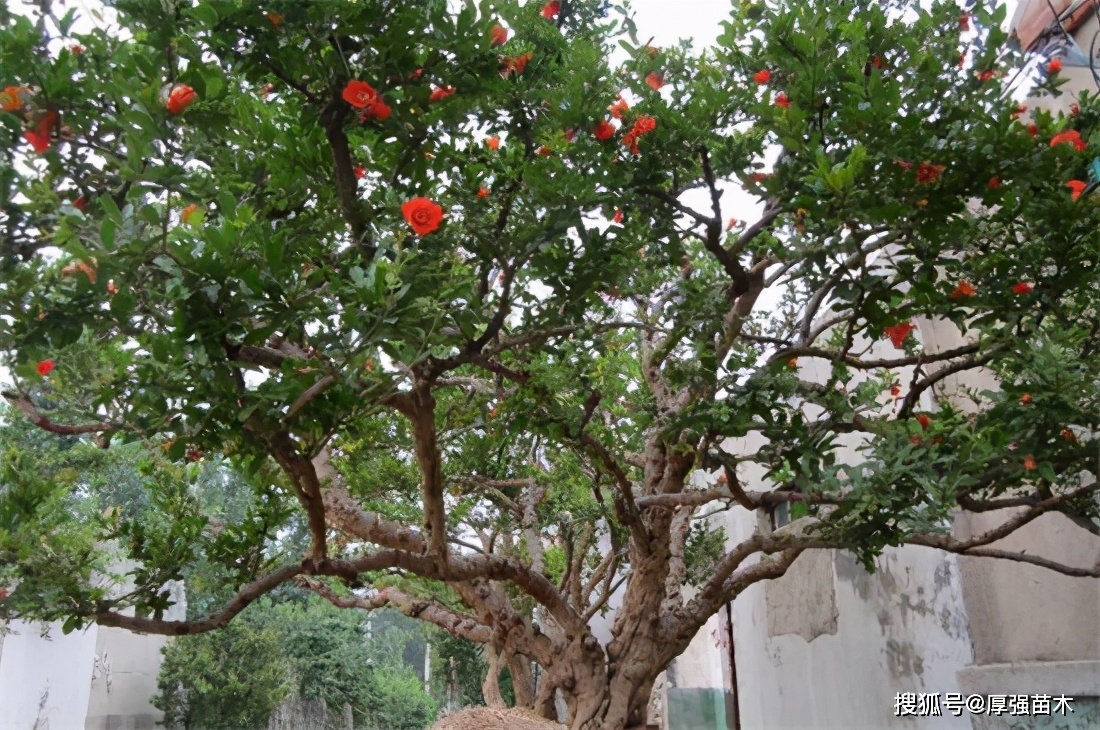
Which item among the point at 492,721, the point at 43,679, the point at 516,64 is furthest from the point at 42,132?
the point at 43,679

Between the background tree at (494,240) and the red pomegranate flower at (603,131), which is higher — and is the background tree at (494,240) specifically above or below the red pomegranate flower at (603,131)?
below

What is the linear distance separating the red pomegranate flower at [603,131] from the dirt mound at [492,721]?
315 cm

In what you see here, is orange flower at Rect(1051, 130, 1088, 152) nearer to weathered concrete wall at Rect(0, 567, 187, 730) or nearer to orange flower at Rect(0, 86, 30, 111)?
orange flower at Rect(0, 86, 30, 111)

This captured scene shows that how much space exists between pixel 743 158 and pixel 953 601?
2539 mm

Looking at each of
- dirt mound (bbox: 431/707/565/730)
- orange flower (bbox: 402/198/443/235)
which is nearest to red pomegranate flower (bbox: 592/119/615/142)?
orange flower (bbox: 402/198/443/235)

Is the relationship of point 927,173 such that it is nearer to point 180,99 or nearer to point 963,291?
point 963,291

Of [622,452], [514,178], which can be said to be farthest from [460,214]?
[622,452]

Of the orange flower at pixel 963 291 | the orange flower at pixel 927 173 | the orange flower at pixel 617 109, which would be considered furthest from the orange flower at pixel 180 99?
the orange flower at pixel 963 291

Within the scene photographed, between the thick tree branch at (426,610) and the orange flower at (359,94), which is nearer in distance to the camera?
the orange flower at (359,94)

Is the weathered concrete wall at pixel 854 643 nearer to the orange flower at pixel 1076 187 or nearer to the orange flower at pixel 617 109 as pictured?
the orange flower at pixel 1076 187

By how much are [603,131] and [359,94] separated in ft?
2.52

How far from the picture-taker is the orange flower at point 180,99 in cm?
173

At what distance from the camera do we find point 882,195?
7.27ft

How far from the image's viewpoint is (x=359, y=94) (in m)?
1.99
